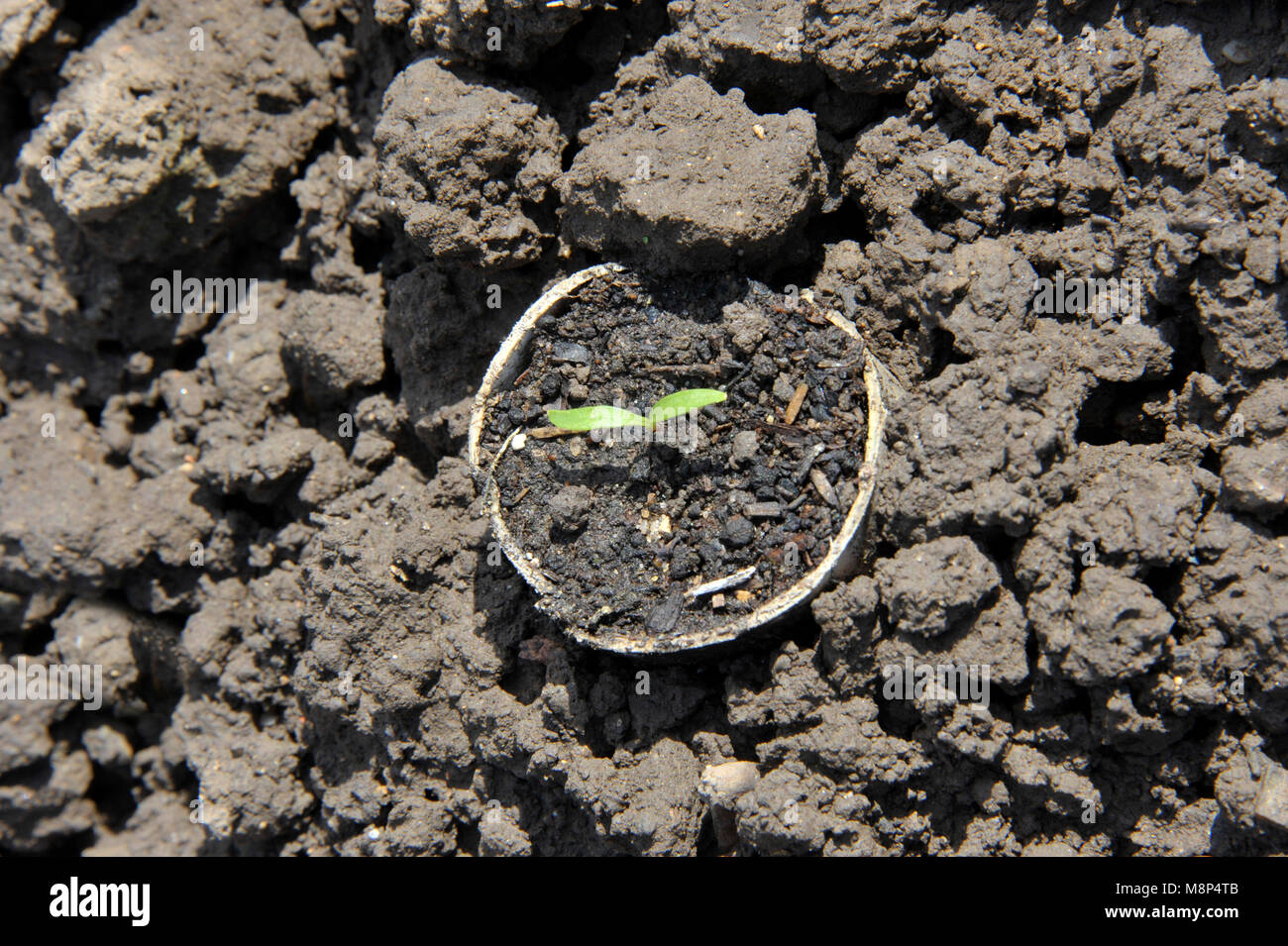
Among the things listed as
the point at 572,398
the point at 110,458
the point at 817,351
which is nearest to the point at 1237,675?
the point at 817,351

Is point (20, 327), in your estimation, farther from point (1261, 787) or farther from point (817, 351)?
point (1261, 787)

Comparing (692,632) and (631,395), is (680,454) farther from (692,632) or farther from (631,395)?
(692,632)

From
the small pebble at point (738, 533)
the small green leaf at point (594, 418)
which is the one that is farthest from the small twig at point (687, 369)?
the small pebble at point (738, 533)

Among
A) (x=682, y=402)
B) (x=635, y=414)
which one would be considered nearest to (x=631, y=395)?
(x=635, y=414)

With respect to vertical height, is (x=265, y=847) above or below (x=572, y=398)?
below

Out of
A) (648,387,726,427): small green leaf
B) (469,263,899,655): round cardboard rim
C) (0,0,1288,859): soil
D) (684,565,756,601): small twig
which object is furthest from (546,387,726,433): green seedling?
(684,565,756,601): small twig

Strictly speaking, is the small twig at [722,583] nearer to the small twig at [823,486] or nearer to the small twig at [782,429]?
the small twig at [823,486]
